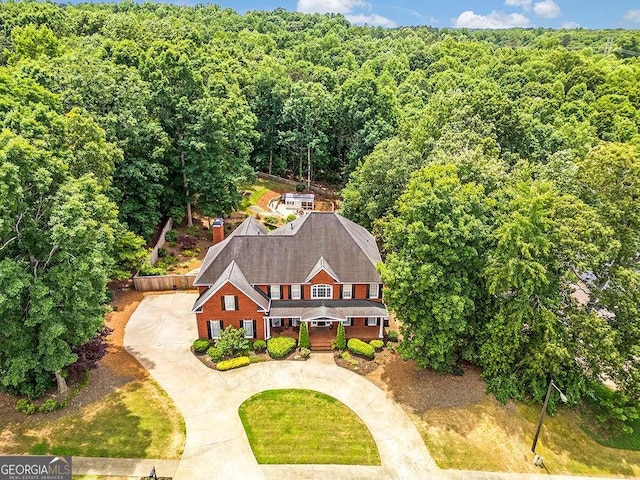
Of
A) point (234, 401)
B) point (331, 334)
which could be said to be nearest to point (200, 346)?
point (234, 401)

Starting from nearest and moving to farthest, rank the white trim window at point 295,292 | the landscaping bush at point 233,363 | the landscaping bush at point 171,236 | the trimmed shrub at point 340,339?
the landscaping bush at point 233,363
the trimmed shrub at point 340,339
the white trim window at point 295,292
the landscaping bush at point 171,236

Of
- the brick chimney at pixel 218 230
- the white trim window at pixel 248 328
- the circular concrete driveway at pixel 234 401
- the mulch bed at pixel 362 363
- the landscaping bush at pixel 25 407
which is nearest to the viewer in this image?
the circular concrete driveway at pixel 234 401

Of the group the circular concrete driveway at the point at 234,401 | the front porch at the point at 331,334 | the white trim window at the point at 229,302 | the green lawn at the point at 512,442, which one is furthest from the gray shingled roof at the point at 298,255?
the green lawn at the point at 512,442

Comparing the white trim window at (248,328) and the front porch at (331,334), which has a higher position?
the white trim window at (248,328)

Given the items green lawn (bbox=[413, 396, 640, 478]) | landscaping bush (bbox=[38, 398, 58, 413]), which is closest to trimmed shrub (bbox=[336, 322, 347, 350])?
green lawn (bbox=[413, 396, 640, 478])

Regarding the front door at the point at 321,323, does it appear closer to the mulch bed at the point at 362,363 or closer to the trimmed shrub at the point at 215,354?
the mulch bed at the point at 362,363

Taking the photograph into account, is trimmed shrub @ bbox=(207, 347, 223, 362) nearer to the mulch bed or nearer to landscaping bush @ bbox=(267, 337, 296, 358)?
landscaping bush @ bbox=(267, 337, 296, 358)

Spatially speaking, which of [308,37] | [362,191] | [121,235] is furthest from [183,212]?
[308,37]
